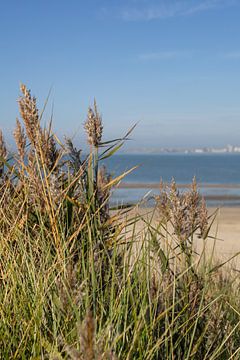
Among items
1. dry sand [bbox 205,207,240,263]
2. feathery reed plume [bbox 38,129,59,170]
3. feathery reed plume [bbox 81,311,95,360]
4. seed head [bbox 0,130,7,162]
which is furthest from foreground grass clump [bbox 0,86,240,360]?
dry sand [bbox 205,207,240,263]

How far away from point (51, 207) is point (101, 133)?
18.4 inches

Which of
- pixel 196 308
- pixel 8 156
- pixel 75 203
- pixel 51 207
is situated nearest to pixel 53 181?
pixel 51 207

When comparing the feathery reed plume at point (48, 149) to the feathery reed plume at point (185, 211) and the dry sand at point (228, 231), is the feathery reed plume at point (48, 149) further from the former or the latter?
the dry sand at point (228, 231)

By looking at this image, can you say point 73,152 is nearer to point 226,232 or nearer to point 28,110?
point 28,110

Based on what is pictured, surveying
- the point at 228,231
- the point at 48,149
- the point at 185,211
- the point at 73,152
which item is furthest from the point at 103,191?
the point at 228,231

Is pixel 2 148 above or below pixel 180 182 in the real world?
above

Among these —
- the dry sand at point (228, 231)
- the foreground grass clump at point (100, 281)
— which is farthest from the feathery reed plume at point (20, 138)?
the dry sand at point (228, 231)

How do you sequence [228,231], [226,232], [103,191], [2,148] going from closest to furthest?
1. [103,191]
2. [2,148]
3. [226,232]
4. [228,231]

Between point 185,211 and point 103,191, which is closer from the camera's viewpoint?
point 185,211

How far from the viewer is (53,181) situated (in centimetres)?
251

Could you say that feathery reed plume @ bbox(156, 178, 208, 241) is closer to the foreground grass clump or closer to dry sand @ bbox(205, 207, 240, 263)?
the foreground grass clump

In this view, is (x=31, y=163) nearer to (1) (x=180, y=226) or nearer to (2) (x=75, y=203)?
(2) (x=75, y=203)

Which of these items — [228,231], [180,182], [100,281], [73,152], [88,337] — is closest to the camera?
[88,337]

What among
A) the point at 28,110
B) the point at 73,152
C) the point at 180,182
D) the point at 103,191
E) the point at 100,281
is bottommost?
the point at 180,182
